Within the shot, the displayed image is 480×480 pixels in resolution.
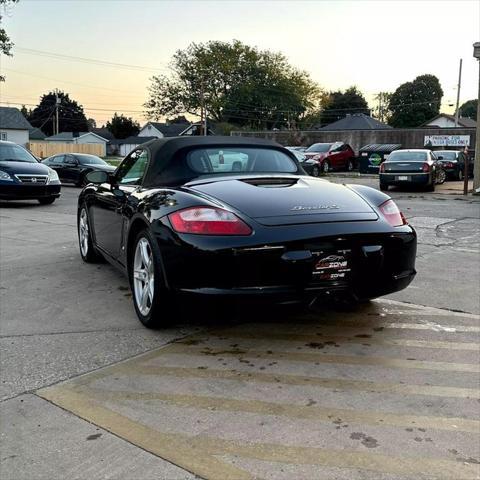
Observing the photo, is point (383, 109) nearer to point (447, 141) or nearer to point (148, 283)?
point (447, 141)

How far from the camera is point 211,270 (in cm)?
334

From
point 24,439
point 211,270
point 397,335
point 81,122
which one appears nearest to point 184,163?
point 211,270

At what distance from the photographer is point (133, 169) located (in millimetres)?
4961

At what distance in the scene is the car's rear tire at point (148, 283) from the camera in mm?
3693

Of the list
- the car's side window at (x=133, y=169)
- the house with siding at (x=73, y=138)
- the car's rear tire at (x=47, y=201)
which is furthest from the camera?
the house with siding at (x=73, y=138)

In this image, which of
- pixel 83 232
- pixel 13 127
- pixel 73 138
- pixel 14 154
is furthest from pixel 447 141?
pixel 73 138

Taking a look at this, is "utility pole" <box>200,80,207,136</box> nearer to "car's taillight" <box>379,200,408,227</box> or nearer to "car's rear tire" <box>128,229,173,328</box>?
"car's rear tire" <box>128,229,173,328</box>

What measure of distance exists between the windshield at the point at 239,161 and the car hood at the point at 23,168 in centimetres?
930

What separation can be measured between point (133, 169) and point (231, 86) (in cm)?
7424

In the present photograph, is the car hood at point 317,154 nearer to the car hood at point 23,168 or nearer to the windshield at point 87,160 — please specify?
the windshield at point 87,160

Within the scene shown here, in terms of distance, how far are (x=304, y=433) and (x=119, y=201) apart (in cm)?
280

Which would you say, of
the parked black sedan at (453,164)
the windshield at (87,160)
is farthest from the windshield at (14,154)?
the parked black sedan at (453,164)

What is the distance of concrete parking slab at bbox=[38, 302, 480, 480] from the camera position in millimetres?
2396

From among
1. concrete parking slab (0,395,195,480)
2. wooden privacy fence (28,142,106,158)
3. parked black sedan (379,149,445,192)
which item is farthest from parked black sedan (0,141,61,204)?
wooden privacy fence (28,142,106,158)
